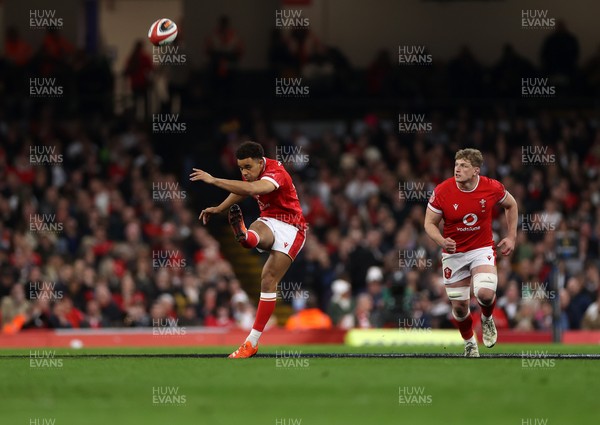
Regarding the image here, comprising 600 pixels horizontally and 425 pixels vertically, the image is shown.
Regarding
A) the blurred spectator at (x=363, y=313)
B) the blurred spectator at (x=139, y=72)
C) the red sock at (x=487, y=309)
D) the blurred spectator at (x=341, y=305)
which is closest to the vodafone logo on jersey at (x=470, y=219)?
the red sock at (x=487, y=309)

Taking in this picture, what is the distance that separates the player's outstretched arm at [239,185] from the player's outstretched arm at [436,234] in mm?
1802

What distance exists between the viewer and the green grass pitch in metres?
11.2

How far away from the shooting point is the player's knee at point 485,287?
1587 cm

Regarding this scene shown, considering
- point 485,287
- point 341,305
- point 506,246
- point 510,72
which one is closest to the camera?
point 506,246

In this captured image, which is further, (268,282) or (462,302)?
(462,302)

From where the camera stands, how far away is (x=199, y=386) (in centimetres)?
1330

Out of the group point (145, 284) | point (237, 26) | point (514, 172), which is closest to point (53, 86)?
point (237, 26)

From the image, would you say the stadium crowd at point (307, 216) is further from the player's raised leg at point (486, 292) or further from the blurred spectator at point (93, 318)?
the player's raised leg at point (486, 292)

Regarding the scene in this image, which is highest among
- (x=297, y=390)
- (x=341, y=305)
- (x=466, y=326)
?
(x=466, y=326)

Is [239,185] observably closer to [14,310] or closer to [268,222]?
[268,222]

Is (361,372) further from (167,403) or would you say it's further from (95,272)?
(95,272)

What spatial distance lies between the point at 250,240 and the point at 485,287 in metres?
2.69

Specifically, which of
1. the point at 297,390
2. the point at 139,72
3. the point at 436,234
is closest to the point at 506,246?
the point at 436,234

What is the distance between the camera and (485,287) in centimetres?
1587
